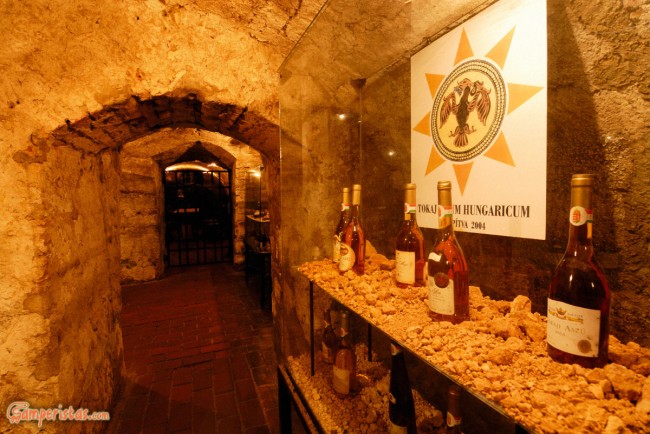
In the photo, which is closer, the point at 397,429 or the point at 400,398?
the point at 397,429

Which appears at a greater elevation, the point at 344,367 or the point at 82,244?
the point at 82,244

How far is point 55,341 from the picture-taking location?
56.1 inches

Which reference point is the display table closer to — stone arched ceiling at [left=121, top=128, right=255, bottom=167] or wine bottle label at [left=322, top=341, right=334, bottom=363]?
wine bottle label at [left=322, top=341, right=334, bottom=363]

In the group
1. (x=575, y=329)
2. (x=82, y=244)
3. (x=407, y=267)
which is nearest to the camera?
(x=575, y=329)

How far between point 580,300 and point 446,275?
0.91ft

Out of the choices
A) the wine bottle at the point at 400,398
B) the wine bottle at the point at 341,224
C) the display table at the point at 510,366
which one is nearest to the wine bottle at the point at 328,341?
the wine bottle at the point at 341,224

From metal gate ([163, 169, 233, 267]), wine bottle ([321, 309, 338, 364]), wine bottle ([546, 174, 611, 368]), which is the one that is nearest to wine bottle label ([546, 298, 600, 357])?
wine bottle ([546, 174, 611, 368])

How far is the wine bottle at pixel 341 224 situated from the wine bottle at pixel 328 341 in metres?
0.34

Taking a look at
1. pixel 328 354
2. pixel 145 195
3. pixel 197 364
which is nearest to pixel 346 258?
pixel 328 354

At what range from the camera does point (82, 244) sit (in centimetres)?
176

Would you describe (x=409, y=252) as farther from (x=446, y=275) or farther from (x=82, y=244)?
(x=82, y=244)

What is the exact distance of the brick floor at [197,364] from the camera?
2.11m

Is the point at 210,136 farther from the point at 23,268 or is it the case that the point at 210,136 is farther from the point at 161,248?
the point at 23,268

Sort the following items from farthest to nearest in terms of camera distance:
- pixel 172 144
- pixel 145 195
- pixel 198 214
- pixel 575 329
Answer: pixel 198 214 → pixel 172 144 → pixel 145 195 → pixel 575 329
